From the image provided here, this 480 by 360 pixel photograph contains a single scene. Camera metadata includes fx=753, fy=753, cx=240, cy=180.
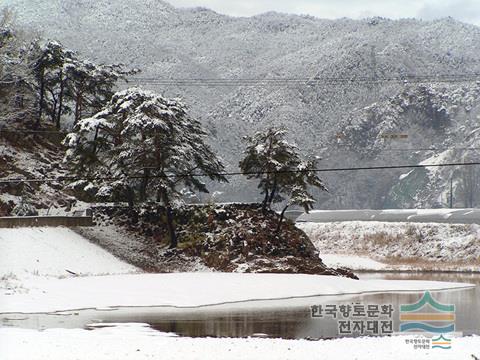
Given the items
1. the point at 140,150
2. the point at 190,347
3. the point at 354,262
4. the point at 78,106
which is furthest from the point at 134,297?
the point at 354,262

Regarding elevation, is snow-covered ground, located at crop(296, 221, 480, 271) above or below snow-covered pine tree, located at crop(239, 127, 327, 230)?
below

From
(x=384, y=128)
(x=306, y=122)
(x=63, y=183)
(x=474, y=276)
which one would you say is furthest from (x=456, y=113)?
(x=63, y=183)

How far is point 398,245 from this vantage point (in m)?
80.1

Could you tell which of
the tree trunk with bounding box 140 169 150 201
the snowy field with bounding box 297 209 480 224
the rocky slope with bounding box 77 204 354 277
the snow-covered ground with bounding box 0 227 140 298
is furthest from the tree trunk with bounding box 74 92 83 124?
the snowy field with bounding box 297 209 480 224

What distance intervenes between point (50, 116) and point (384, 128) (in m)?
119

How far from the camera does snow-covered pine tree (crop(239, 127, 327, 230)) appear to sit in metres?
50.2

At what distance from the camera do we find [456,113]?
185 metres

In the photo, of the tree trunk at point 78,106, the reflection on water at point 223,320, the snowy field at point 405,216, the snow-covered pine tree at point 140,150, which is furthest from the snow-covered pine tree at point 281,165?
the snowy field at point 405,216

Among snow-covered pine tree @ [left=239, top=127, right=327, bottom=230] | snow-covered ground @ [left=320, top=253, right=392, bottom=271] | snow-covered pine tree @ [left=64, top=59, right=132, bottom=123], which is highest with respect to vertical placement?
snow-covered pine tree @ [left=64, top=59, right=132, bottom=123]

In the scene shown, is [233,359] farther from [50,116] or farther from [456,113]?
[456,113]

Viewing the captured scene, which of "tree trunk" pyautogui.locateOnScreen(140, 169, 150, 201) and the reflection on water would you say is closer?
the reflection on water

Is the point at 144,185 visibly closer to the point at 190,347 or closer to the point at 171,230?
the point at 171,230

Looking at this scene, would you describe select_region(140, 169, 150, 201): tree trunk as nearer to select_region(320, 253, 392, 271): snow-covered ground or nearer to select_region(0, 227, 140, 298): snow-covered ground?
select_region(0, 227, 140, 298): snow-covered ground

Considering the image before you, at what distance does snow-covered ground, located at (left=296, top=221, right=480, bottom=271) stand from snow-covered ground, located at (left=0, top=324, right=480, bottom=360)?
4749 cm
